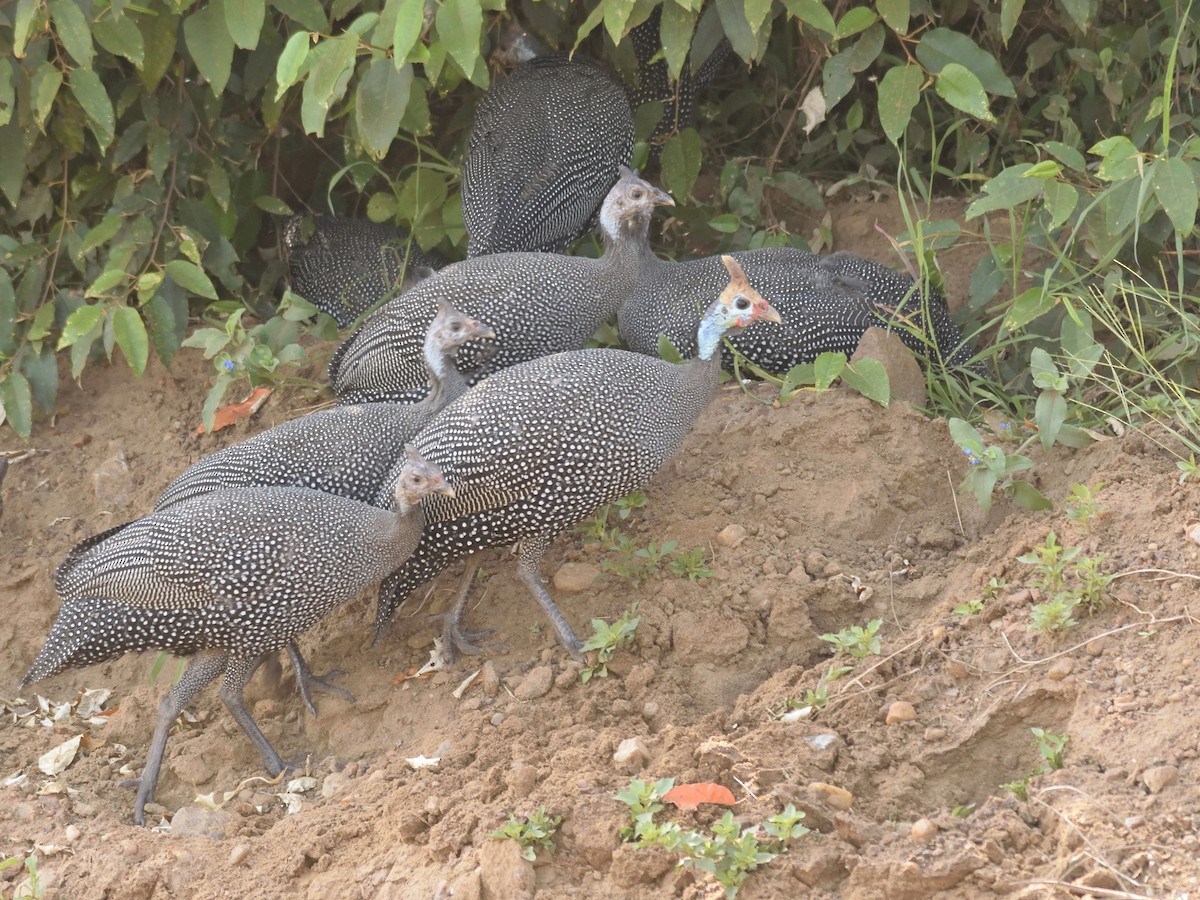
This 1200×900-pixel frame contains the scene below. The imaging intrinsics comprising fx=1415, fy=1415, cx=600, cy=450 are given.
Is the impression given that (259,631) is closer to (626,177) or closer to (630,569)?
(630,569)

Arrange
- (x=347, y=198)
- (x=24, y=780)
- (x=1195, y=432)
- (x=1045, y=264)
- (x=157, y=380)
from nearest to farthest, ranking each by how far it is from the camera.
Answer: (x=1195, y=432)
(x=24, y=780)
(x=1045, y=264)
(x=157, y=380)
(x=347, y=198)

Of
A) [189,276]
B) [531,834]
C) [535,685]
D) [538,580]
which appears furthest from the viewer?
[189,276]

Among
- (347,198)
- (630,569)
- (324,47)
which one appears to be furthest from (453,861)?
(347,198)

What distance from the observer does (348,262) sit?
5.34 m

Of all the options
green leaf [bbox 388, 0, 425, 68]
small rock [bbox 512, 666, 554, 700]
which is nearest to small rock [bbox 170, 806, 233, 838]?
small rock [bbox 512, 666, 554, 700]

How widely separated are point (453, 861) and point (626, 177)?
8.85 ft

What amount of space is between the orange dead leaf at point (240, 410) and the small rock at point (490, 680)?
5.29 feet

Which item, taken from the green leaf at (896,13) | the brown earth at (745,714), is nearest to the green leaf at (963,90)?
the green leaf at (896,13)

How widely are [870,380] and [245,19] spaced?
2.12 meters

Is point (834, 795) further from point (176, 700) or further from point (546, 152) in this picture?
point (546, 152)

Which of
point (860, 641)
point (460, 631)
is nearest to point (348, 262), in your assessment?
point (460, 631)

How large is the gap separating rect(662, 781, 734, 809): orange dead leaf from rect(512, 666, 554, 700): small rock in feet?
2.57

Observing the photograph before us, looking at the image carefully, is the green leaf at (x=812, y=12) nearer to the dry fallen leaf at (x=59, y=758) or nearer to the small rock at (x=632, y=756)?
the small rock at (x=632, y=756)

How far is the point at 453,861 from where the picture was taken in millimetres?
2971
